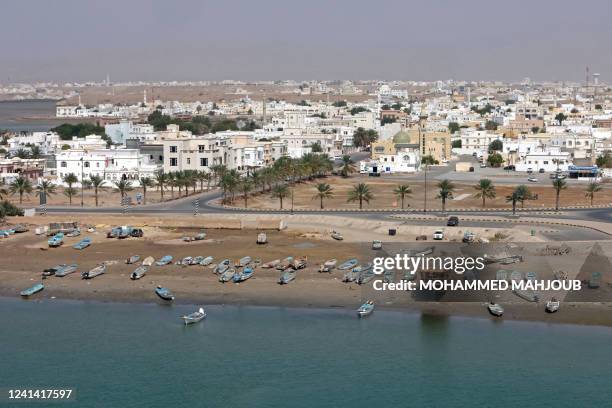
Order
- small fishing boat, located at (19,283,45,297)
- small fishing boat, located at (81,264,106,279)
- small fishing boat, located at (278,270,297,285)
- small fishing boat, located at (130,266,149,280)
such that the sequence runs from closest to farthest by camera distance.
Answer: small fishing boat, located at (19,283,45,297)
small fishing boat, located at (278,270,297,285)
small fishing boat, located at (130,266,149,280)
small fishing boat, located at (81,264,106,279)

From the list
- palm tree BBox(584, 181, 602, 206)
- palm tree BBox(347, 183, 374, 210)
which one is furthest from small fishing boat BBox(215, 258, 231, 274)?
palm tree BBox(584, 181, 602, 206)

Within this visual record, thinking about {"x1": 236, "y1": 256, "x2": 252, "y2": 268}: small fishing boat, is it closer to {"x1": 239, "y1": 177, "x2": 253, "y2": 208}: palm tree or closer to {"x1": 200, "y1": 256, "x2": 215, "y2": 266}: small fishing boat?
{"x1": 200, "y1": 256, "x2": 215, "y2": 266}: small fishing boat

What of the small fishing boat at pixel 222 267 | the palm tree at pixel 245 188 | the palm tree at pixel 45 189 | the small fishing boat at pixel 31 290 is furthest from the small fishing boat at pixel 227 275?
the palm tree at pixel 45 189

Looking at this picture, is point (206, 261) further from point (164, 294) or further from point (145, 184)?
point (145, 184)

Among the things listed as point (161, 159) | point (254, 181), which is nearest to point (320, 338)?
point (254, 181)

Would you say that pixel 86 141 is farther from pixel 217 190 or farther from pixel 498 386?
pixel 498 386

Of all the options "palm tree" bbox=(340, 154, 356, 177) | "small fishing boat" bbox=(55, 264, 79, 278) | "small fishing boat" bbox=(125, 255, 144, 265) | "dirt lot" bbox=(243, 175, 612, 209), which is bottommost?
"small fishing boat" bbox=(55, 264, 79, 278)

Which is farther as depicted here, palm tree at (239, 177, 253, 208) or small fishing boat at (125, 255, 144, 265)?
palm tree at (239, 177, 253, 208)
